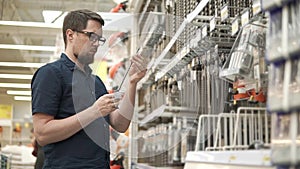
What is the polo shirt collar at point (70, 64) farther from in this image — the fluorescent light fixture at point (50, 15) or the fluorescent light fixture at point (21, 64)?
the fluorescent light fixture at point (50, 15)

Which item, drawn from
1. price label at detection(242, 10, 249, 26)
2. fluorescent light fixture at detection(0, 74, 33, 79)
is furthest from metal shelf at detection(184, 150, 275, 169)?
fluorescent light fixture at detection(0, 74, 33, 79)

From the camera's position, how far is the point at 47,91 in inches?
72.2

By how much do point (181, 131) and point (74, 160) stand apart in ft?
3.44

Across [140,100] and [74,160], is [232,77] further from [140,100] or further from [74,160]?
[140,100]

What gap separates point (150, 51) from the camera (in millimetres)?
2889

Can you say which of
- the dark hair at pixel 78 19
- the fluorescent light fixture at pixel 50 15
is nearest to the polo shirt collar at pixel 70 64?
the dark hair at pixel 78 19

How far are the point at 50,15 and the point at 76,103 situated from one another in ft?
12.5

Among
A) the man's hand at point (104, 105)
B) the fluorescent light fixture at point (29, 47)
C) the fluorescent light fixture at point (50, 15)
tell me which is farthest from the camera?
the fluorescent light fixture at point (50, 15)

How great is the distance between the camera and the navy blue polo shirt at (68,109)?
6.04 ft

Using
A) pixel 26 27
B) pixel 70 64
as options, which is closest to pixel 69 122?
pixel 70 64

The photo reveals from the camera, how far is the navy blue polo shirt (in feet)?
6.04

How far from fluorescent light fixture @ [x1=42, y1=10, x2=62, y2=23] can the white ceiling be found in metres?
0.05

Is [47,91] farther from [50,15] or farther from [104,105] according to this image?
[50,15]

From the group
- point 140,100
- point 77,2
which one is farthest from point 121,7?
point 140,100
